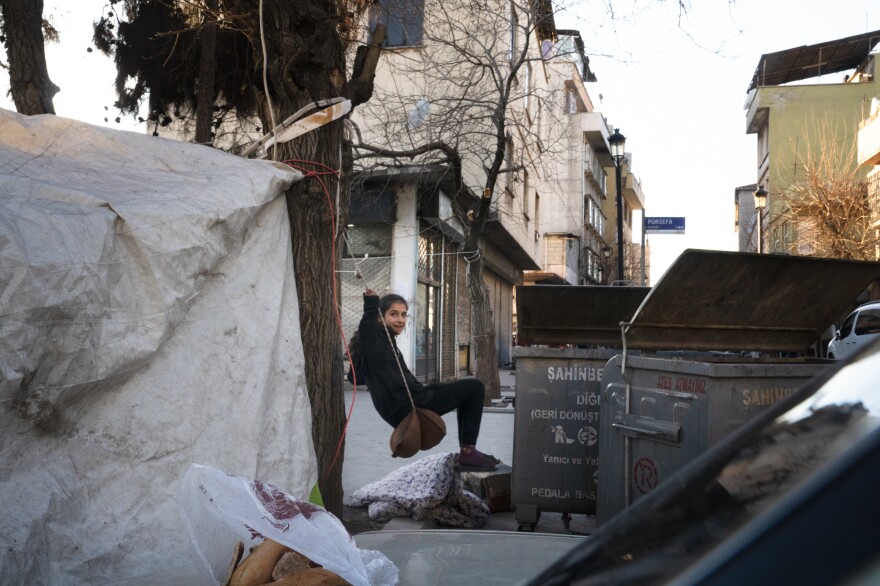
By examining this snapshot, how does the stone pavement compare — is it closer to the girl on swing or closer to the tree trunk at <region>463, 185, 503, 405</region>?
the girl on swing

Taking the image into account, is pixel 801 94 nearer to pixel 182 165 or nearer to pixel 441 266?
pixel 441 266

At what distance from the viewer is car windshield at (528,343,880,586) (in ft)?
2.33

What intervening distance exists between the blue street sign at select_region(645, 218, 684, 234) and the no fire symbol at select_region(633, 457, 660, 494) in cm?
1364

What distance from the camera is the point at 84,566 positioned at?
3.49 meters

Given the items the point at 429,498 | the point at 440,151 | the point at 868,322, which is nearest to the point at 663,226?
the point at 440,151

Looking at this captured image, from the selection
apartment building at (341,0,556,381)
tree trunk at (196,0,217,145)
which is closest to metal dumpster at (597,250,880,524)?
tree trunk at (196,0,217,145)

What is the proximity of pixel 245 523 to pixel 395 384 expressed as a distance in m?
3.16

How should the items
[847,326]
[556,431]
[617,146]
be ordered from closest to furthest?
[556,431] → [617,146] → [847,326]

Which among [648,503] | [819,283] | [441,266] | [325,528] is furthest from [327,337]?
[441,266]

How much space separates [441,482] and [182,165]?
2747 mm

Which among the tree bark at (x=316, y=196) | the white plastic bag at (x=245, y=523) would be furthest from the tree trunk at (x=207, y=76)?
the white plastic bag at (x=245, y=523)

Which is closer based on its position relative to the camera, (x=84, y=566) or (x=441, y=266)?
(x=84, y=566)

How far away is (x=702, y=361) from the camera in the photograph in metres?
5.25

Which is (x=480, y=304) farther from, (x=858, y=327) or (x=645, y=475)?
(x=858, y=327)
